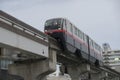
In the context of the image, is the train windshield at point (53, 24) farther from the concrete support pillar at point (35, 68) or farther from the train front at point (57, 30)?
the concrete support pillar at point (35, 68)

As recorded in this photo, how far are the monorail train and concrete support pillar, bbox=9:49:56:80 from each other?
6.91 ft

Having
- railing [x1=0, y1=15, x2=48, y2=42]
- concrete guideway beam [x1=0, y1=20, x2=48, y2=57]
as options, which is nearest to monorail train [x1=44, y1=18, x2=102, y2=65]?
concrete guideway beam [x1=0, y1=20, x2=48, y2=57]

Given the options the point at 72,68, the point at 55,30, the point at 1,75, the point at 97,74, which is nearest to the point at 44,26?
the point at 55,30

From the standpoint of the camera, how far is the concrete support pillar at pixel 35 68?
33.0 metres

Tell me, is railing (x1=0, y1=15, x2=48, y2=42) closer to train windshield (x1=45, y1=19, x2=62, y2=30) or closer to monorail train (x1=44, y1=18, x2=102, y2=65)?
monorail train (x1=44, y1=18, x2=102, y2=65)

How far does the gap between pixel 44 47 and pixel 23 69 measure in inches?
173

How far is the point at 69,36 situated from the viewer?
120 feet

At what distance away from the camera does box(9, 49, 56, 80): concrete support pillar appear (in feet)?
108

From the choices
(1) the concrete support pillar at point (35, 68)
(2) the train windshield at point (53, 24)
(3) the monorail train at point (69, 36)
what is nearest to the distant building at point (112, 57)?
(3) the monorail train at point (69, 36)

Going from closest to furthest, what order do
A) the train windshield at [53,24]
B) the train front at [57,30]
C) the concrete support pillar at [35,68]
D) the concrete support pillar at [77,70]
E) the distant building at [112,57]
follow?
the concrete support pillar at [35,68]
the train front at [57,30]
the train windshield at [53,24]
the concrete support pillar at [77,70]
the distant building at [112,57]

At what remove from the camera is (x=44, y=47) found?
100ft

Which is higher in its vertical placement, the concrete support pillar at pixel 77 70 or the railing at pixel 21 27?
the railing at pixel 21 27

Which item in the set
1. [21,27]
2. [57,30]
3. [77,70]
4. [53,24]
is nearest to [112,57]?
[77,70]

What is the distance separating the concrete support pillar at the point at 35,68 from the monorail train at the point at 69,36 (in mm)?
2105
